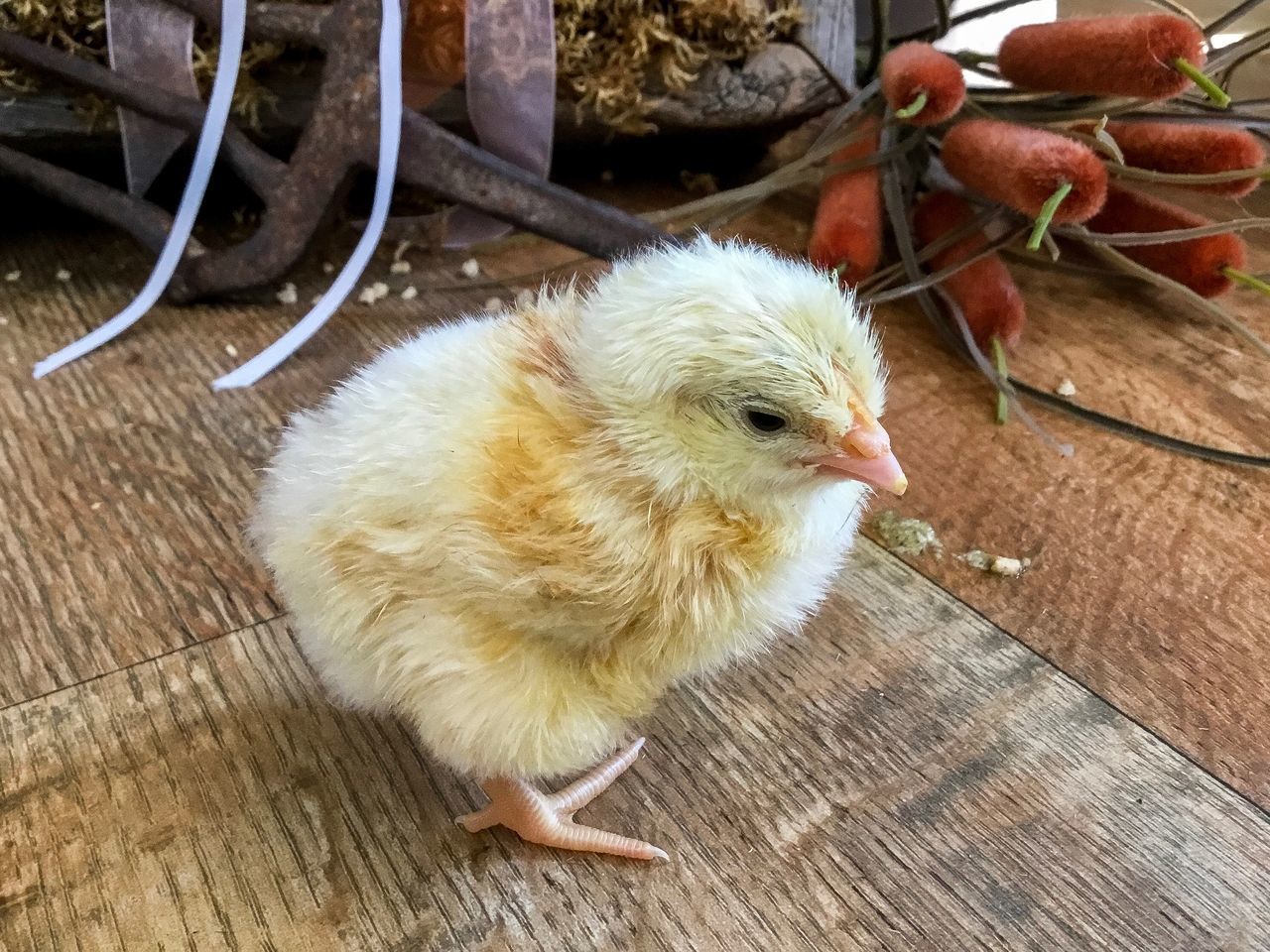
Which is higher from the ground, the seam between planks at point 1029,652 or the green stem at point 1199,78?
the green stem at point 1199,78

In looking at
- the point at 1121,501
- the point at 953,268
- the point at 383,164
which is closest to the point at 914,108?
the point at 953,268

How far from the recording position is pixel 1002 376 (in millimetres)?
909

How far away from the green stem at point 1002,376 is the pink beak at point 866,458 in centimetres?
52

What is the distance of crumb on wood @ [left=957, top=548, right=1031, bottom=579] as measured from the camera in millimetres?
729

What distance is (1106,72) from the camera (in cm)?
87

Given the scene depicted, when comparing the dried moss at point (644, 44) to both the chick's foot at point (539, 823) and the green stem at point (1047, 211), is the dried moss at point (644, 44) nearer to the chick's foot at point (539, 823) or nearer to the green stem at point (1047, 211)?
the green stem at point (1047, 211)

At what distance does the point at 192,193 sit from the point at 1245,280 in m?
1.03

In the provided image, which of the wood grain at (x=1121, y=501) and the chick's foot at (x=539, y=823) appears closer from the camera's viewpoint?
the chick's foot at (x=539, y=823)

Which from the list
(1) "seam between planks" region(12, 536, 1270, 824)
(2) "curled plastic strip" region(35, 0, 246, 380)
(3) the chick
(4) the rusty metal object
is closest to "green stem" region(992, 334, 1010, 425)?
(1) "seam between planks" region(12, 536, 1270, 824)

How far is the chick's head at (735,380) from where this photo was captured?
1.38 ft

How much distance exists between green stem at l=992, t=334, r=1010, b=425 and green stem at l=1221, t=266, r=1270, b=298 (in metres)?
0.23

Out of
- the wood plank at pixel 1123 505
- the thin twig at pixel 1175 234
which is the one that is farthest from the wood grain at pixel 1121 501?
the thin twig at pixel 1175 234

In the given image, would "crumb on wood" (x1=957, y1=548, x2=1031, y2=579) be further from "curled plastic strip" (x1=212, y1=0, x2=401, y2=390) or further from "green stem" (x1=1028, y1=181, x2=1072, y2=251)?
"curled plastic strip" (x1=212, y1=0, x2=401, y2=390)

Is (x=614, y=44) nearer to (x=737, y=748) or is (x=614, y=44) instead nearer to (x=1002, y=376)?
(x=1002, y=376)
